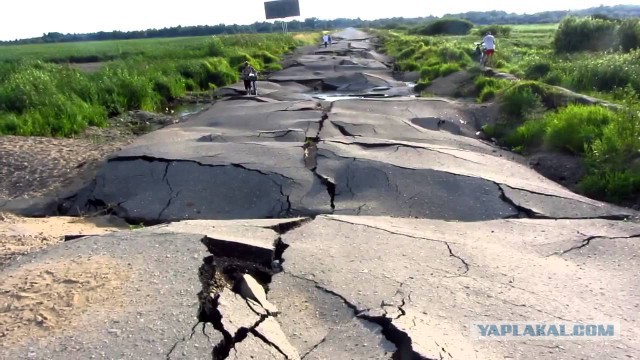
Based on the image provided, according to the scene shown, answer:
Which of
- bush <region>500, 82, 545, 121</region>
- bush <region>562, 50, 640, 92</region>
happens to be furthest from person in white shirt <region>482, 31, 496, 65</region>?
bush <region>500, 82, 545, 121</region>

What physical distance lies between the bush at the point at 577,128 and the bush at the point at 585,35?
19.6 m

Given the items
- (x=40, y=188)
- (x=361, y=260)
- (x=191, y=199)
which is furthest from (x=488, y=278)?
(x=40, y=188)

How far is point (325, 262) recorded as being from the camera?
4168 millimetres

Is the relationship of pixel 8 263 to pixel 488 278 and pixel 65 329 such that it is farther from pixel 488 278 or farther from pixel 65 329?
pixel 488 278

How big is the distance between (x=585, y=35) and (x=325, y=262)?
2673 cm

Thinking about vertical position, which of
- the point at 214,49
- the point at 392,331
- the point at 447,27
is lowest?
the point at 392,331

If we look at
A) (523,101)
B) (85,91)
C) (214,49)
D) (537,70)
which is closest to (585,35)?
(537,70)

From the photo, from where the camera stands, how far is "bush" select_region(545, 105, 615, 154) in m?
7.94

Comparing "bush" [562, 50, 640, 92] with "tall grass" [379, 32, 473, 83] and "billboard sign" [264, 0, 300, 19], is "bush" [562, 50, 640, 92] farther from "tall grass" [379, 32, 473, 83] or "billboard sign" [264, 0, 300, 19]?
"billboard sign" [264, 0, 300, 19]

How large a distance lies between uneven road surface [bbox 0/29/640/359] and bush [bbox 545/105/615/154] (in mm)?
982

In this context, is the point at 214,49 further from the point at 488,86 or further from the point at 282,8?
the point at 282,8

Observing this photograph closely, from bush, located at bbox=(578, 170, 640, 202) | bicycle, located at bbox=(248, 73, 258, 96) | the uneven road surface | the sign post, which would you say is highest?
the sign post

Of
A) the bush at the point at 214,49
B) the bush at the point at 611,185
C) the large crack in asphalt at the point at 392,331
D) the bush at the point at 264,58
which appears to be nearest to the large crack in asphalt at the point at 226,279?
the large crack in asphalt at the point at 392,331

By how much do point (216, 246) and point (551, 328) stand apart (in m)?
2.52
